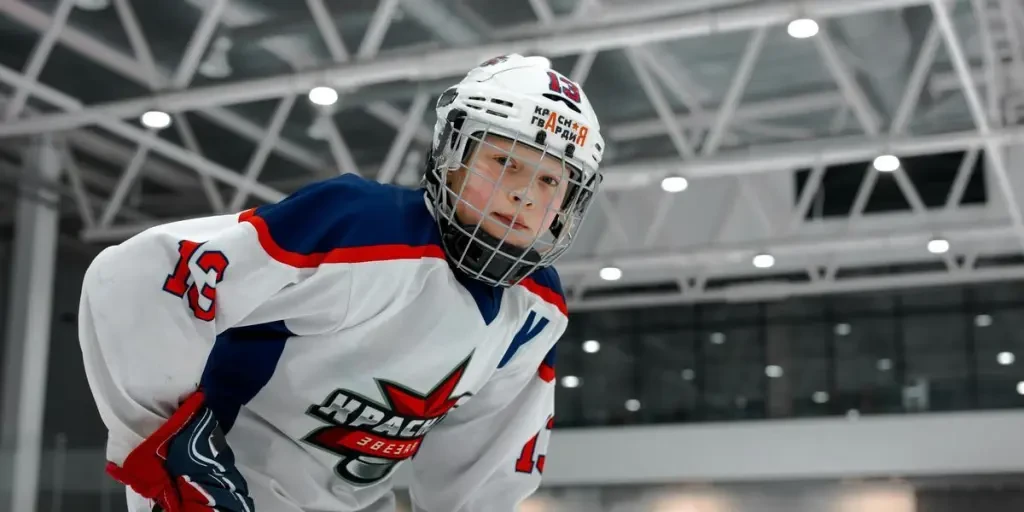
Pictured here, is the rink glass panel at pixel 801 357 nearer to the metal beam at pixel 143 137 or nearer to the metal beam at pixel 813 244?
the metal beam at pixel 813 244

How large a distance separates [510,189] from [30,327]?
1388cm

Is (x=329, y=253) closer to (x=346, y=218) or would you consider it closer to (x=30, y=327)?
(x=346, y=218)

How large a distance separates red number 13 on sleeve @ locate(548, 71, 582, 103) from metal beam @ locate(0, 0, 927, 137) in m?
6.26

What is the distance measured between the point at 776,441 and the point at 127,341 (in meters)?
18.5

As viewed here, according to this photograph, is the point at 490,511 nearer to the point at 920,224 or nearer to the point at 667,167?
the point at 667,167

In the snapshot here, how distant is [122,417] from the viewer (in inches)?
80.7

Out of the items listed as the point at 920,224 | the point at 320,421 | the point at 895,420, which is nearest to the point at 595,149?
the point at 320,421

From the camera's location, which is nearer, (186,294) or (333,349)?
(186,294)

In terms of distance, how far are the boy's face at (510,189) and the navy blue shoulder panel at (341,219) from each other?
11 centimetres

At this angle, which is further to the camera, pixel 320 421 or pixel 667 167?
pixel 667 167

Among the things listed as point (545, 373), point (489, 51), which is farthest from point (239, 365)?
point (489, 51)

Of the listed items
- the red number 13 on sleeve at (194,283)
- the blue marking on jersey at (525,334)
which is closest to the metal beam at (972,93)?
the blue marking on jersey at (525,334)

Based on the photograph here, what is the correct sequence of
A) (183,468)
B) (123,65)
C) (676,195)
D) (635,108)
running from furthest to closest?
(676,195)
(635,108)
(123,65)
(183,468)

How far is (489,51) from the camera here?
9.45 meters
